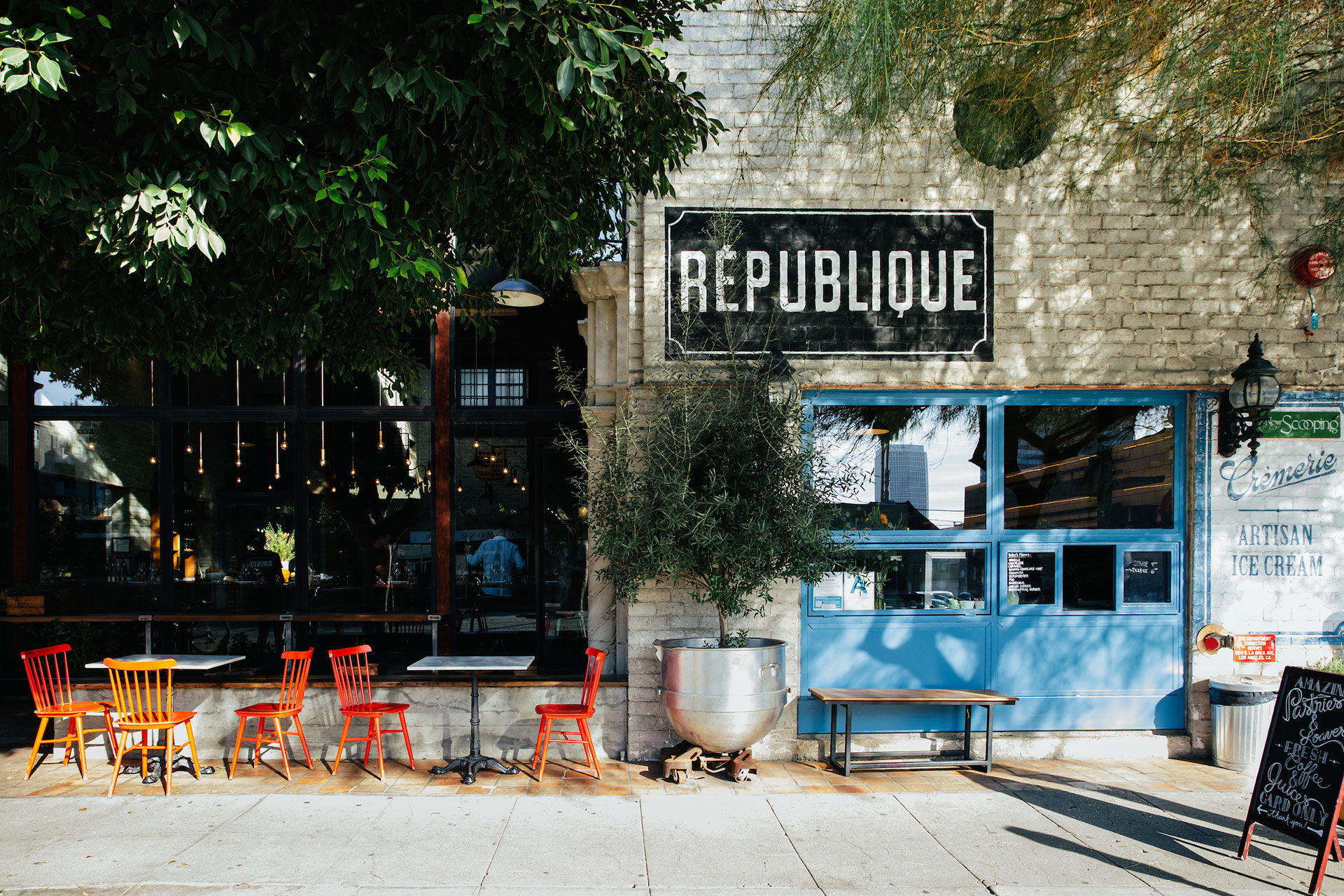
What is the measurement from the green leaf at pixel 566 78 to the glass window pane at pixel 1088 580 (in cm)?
532

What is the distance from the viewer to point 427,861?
4.52 metres

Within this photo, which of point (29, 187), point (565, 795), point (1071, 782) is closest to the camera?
point (29, 187)

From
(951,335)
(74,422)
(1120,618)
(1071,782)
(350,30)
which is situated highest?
(350,30)

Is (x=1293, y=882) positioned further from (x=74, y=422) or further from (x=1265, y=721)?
(x=74, y=422)

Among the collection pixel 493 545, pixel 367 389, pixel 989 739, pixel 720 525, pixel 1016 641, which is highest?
pixel 367 389

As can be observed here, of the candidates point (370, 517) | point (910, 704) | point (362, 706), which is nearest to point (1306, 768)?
point (910, 704)

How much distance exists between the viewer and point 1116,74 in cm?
563

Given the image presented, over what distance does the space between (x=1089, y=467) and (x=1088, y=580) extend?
0.91m

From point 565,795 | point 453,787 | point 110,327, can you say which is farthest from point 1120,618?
point 110,327

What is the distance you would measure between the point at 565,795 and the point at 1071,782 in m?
3.53

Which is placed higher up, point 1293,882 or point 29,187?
point 29,187

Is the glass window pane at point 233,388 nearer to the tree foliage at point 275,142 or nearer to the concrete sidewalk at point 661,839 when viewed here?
the tree foliage at point 275,142

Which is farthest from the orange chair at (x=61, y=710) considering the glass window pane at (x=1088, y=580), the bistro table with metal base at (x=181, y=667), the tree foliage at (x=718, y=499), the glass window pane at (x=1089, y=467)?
the glass window pane at (x=1088, y=580)

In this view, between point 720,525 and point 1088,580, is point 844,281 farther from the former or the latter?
point 1088,580
